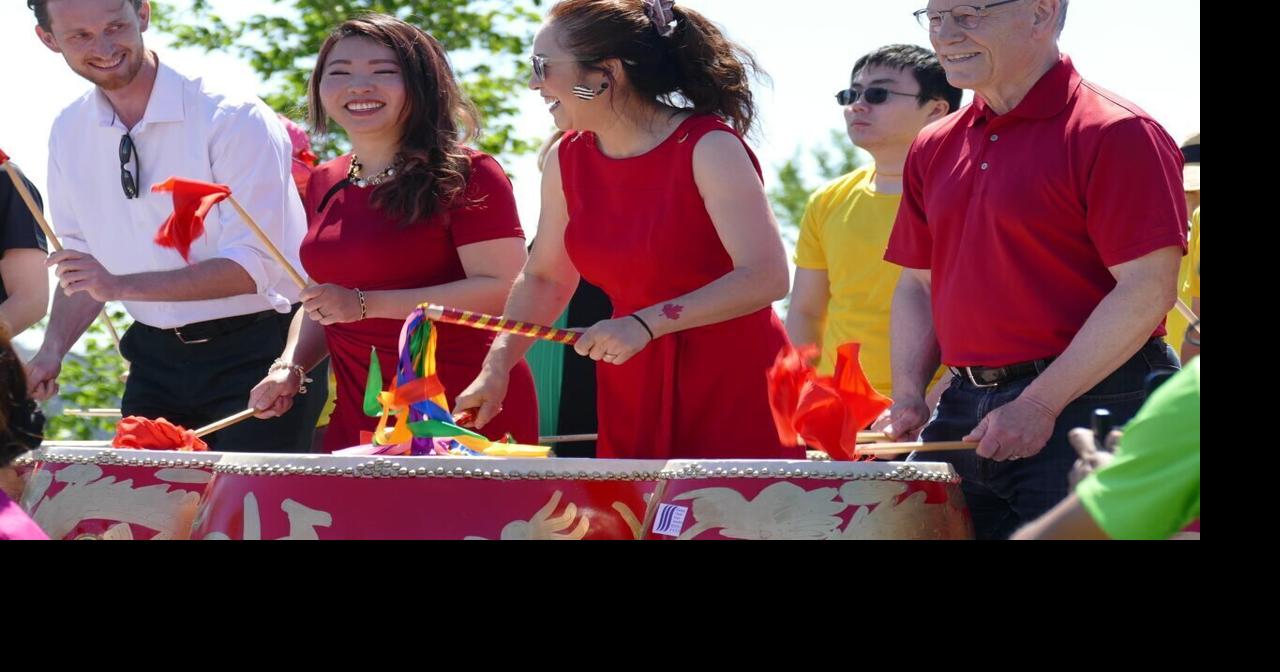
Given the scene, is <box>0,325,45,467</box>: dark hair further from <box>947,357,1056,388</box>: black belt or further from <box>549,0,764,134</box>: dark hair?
<box>947,357,1056,388</box>: black belt

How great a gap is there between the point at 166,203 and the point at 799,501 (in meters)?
Answer: 2.18

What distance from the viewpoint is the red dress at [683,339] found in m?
3.29

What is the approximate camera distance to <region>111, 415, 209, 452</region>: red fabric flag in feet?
11.1

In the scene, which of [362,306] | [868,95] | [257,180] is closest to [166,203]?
[257,180]

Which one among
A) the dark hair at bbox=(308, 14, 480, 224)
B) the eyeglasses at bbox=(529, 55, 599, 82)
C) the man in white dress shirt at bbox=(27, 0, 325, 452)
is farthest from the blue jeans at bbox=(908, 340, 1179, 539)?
the man in white dress shirt at bbox=(27, 0, 325, 452)

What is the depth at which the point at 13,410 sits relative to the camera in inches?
98.3

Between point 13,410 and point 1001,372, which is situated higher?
point 13,410

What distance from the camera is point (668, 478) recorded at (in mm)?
2797

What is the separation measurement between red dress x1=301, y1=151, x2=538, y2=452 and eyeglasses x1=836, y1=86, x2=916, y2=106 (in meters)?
1.41

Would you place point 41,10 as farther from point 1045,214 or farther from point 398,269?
point 1045,214
